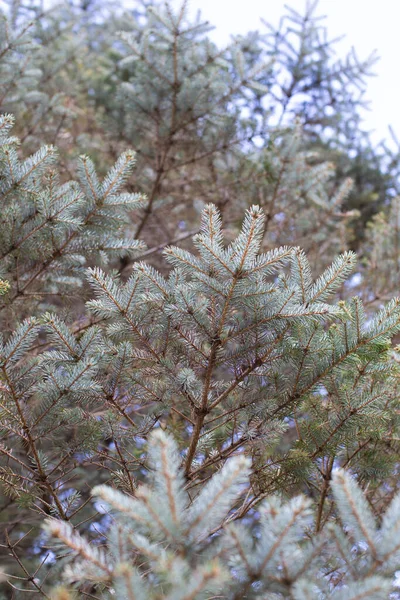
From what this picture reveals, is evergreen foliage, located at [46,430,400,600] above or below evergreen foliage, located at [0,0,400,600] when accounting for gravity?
below

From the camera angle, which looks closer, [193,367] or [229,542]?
[229,542]

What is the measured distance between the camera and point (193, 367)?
2.59 metres

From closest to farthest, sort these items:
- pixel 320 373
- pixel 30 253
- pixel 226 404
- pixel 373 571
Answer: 1. pixel 373 571
2. pixel 320 373
3. pixel 226 404
4. pixel 30 253

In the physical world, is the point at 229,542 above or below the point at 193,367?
below

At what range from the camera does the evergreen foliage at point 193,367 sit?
64.2 inches

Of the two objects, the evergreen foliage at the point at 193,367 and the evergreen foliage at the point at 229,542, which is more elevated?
the evergreen foliage at the point at 193,367

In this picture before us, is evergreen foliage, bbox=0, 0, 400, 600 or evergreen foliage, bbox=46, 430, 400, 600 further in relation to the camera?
evergreen foliage, bbox=0, 0, 400, 600

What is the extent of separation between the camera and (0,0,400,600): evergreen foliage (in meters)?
1.63

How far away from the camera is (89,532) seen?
4508mm

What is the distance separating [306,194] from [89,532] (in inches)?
153

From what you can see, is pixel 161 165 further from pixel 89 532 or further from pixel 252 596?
pixel 252 596

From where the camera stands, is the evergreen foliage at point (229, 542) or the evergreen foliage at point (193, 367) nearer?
the evergreen foliage at point (229, 542)

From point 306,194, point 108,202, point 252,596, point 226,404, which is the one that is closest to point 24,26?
point 108,202

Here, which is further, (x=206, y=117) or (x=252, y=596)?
(x=206, y=117)
